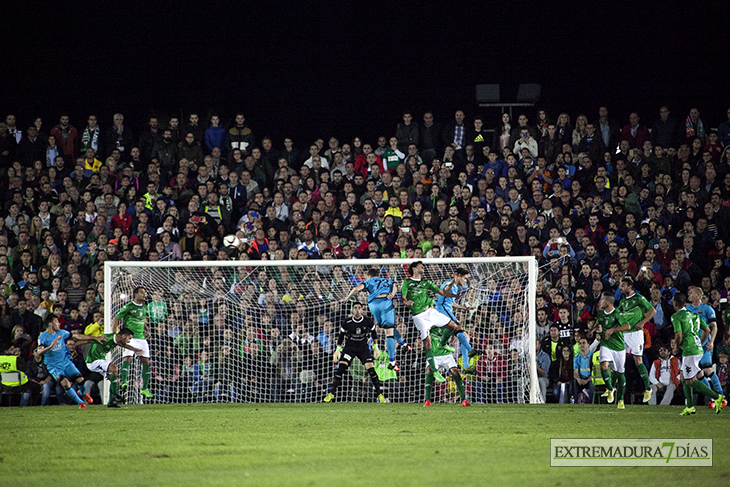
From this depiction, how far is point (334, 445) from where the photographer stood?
7641 mm

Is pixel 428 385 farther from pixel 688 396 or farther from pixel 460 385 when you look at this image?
pixel 688 396

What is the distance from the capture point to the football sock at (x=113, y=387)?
12352mm

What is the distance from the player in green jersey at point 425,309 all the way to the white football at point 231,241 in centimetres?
461

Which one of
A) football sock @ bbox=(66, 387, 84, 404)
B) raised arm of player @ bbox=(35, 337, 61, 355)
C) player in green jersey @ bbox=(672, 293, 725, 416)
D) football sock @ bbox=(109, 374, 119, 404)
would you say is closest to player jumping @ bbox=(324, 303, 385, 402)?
football sock @ bbox=(109, 374, 119, 404)

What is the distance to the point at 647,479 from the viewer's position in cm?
579

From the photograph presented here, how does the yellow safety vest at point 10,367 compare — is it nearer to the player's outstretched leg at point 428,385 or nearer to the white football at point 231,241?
the white football at point 231,241

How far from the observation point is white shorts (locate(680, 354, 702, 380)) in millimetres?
10766

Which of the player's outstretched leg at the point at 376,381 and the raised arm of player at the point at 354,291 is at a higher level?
the raised arm of player at the point at 354,291

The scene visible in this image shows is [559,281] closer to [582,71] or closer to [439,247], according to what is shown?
[439,247]

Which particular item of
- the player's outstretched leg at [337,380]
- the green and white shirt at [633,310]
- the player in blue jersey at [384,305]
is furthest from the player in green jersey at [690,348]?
the player's outstretched leg at [337,380]

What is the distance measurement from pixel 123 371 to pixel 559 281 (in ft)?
23.6

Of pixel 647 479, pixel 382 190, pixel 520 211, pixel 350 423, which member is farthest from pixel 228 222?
pixel 647 479

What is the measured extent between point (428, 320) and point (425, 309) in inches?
6.5

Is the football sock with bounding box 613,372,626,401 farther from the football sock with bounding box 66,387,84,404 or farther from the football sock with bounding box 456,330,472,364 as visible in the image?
the football sock with bounding box 66,387,84,404
